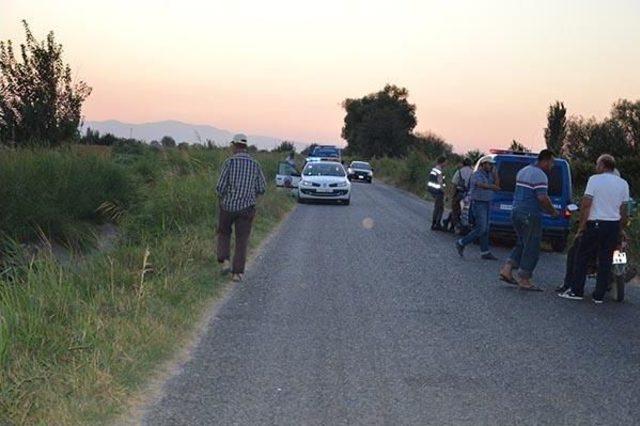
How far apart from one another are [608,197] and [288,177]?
20259 mm

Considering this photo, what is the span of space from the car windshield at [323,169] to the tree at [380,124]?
2546 inches

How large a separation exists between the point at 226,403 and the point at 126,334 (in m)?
1.54

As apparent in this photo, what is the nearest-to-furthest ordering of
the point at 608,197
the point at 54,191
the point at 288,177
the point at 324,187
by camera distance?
the point at 608,197 → the point at 54,191 → the point at 324,187 → the point at 288,177

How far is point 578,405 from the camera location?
5.29 metres

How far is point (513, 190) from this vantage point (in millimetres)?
15273

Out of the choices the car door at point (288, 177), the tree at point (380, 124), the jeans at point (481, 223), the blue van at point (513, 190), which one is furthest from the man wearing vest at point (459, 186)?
the tree at point (380, 124)

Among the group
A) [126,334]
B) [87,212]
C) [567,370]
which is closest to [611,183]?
[567,370]

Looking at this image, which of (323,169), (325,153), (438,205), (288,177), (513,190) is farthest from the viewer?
(325,153)

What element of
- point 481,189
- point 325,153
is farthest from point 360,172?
point 481,189

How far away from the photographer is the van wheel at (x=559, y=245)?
15.2 meters

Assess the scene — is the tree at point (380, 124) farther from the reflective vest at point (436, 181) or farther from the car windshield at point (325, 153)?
the reflective vest at point (436, 181)

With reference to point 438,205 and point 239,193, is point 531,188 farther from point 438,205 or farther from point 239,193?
point 438,205

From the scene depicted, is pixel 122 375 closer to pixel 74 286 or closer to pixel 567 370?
pixel 74 286

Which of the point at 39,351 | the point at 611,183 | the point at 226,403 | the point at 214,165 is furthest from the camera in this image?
the point at 214,165
